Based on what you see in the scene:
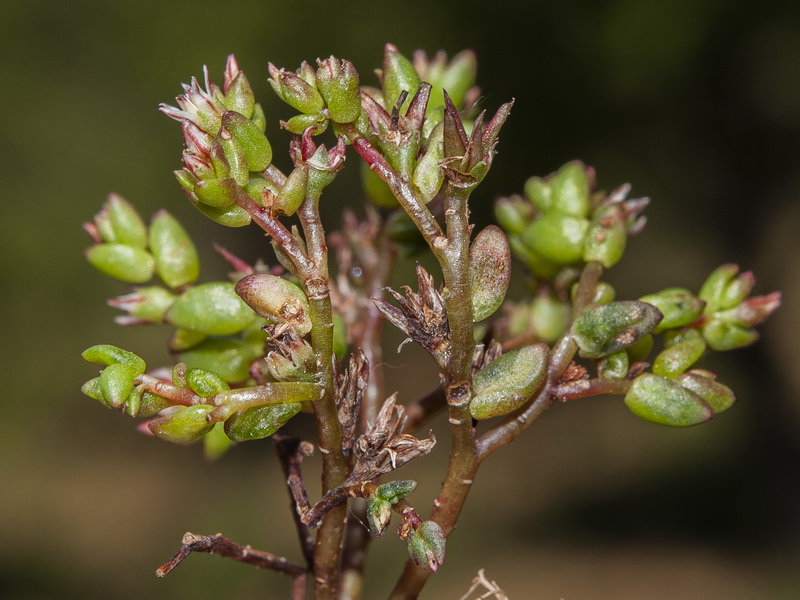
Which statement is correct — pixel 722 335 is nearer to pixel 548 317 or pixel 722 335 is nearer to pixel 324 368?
pixel 548 317

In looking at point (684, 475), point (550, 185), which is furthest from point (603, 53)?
point (550, 185)

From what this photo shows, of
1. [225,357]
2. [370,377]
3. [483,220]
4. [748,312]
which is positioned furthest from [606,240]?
[483,220]

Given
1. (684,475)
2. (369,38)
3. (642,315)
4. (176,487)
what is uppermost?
(369,38)

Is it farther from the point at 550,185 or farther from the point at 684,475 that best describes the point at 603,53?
the point at 550,185

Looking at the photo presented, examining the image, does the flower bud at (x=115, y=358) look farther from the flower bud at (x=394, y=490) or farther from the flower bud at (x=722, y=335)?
the flower bud at (x=722, y=335)

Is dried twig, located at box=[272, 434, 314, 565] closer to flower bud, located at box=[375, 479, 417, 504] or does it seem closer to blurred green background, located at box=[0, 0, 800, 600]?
flower bud, located at box=[375, 479, 417, 504]
